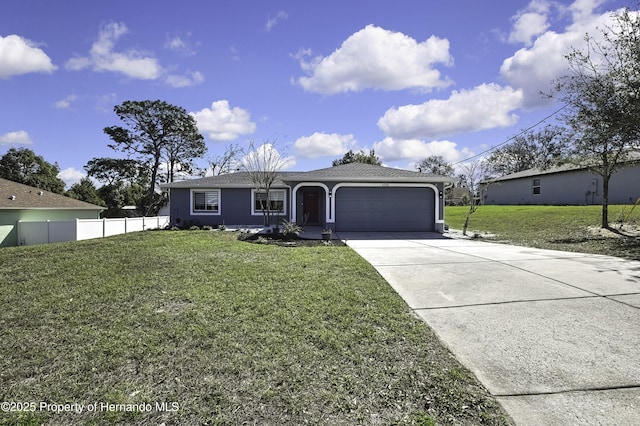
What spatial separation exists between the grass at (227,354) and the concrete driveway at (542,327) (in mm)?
284

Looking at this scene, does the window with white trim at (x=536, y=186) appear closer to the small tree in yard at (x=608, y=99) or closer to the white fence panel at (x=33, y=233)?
the small tree in yard at (x=608, y=99)

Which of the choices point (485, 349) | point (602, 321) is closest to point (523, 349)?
point (485, 349)

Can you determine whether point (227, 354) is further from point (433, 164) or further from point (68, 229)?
point (433, 164)

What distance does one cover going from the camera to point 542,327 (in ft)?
11.9

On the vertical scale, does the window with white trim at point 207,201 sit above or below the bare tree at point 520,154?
below

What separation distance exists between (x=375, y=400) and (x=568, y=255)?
8360 mm

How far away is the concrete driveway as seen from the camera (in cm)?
235

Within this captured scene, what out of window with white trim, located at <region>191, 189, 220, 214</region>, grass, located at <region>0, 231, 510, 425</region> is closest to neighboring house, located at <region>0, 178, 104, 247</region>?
window with white trim, located at <region>191, 189, 220, 214</region>

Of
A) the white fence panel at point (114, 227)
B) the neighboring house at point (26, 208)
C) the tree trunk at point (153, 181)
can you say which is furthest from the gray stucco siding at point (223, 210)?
the tree trunk at point (153, 181)

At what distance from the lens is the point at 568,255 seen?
8250 millimetres

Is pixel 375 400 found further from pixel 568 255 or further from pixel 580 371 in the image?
pixel 568 255

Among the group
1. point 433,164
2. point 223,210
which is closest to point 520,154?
point 433,164

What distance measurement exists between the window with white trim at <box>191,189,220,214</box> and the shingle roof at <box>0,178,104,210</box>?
8307 millimetres

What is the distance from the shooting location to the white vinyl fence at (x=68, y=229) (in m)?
13.5
